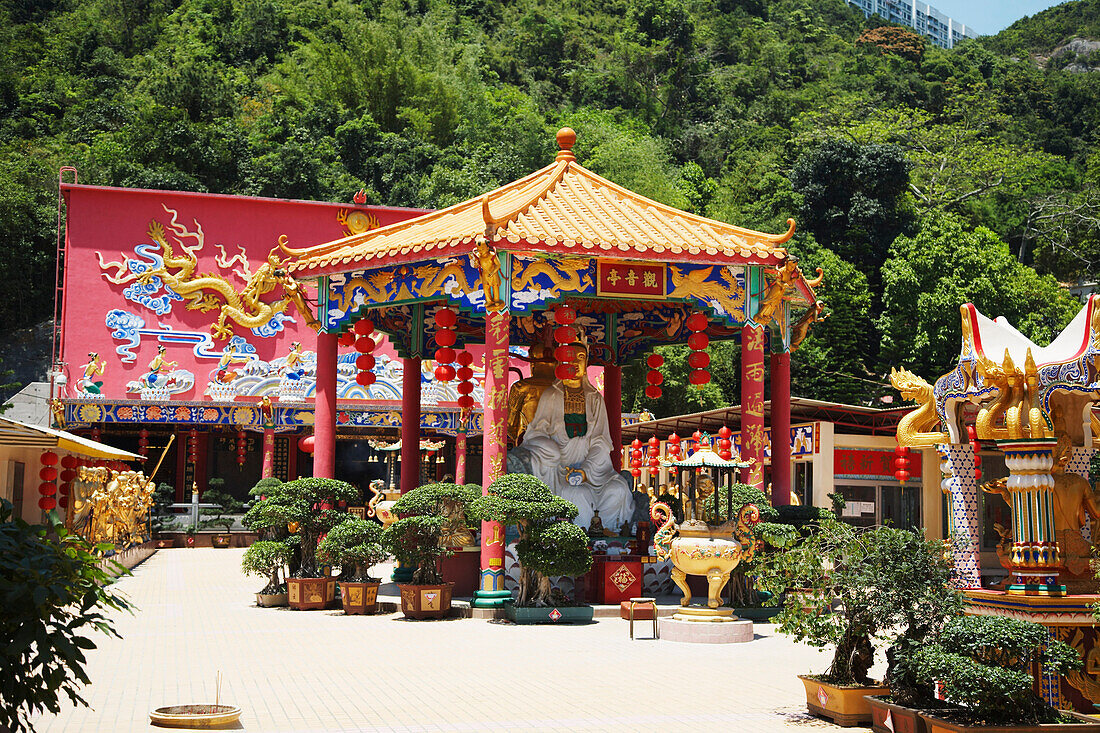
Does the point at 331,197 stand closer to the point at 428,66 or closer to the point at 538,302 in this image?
the point at 428,66

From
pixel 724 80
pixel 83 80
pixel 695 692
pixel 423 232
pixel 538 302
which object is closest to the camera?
pixel 695 692

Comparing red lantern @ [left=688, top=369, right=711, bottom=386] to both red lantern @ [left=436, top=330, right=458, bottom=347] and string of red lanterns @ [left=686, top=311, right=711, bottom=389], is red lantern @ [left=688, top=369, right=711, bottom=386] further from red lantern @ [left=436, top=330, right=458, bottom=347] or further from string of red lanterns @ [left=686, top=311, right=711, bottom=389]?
red lantern @ [left=436, top=330, right=458, bottom=347]

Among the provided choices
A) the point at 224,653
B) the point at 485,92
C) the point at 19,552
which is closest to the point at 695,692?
the point at 224,653

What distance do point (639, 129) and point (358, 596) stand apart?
4610 cm

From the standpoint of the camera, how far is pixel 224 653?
10820 millimetres

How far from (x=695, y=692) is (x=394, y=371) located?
24.3 metres

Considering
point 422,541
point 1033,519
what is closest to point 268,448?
A: point 422,541

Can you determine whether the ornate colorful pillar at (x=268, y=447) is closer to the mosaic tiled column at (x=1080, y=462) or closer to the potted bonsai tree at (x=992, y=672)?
the mosaic tiled column at (x=1080, y=462)

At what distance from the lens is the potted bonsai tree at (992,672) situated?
21.2 feet

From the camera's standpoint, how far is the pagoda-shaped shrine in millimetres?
14492

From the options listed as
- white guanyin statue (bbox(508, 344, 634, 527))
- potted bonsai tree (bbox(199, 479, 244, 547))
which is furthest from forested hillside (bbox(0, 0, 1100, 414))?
white guanyin statue (bbox(508, 344, 634, 527))

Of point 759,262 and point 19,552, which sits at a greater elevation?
point 759,262

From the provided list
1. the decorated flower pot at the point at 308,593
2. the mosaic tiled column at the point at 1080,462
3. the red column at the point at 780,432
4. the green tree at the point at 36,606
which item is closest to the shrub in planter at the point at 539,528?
the decorated flower pot at the point at 308,593

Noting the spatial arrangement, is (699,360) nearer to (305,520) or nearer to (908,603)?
(305,520)
